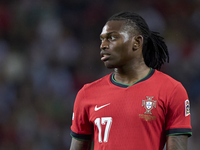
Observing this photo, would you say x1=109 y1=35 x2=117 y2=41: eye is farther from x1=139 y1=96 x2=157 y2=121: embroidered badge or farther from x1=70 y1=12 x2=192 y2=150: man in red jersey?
x1=139 y1=96 x2=157 y2=121: embroidered badge

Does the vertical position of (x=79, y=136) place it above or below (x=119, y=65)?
below

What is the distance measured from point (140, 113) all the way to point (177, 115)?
0.24m

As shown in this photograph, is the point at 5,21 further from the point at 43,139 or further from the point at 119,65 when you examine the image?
the point at 119,65

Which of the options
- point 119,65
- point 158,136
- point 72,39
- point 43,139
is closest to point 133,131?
point 158,136

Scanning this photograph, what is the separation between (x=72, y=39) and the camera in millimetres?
6238

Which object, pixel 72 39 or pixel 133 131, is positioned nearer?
pixel 133 131

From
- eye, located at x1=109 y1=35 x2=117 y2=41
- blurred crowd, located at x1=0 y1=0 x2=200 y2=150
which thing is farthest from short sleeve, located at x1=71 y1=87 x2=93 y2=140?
blurred crowd, located at x1=0 y1=0 x2=200 y2=150

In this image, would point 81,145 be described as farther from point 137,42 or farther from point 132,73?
point 137,42

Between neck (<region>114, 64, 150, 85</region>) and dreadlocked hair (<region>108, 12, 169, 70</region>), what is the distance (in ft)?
0.55

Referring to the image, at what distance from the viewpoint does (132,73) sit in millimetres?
2590

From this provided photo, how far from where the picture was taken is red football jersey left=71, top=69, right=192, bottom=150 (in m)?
2.33

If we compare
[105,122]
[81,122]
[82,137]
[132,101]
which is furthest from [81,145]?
[132,101]

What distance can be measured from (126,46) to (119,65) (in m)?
0.14

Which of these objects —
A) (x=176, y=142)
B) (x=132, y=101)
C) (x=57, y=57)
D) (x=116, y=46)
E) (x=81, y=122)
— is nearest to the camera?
(x=176, y=142)
